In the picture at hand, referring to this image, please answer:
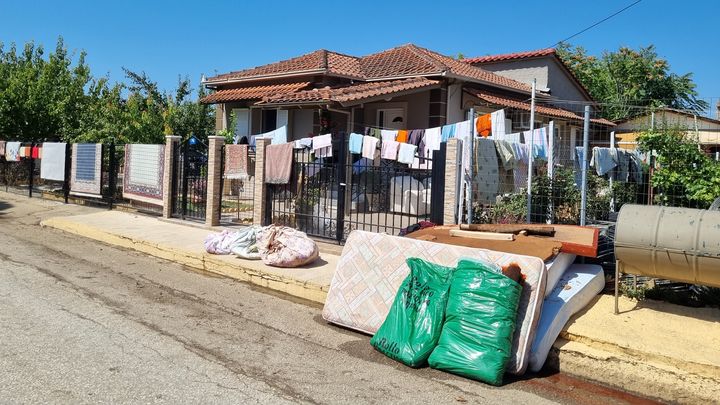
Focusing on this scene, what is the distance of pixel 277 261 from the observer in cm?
888

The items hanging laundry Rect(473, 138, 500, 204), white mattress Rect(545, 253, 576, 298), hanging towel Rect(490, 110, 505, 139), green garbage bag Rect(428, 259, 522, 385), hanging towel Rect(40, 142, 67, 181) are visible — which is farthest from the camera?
hanging towel Rect(40, 142, 67, 181)

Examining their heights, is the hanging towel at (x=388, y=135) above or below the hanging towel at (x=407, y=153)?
above

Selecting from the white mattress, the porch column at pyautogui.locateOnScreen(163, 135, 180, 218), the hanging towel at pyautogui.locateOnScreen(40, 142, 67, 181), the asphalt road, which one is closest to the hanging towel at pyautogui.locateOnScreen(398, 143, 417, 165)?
the asphalt road

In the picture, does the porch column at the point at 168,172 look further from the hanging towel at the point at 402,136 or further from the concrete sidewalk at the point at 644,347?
the concrete sidewalk at the point at 644,347

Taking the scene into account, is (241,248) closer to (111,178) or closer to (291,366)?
(291,366)

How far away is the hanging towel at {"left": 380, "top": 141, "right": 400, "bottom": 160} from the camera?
10.8m

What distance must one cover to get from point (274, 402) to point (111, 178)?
45.0 feet

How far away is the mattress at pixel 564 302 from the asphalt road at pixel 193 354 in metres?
0.26

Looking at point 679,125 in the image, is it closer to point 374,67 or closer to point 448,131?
point 448,131

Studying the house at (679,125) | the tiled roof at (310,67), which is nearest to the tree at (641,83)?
the house at (679,125)

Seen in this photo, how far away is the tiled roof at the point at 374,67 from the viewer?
1750cm

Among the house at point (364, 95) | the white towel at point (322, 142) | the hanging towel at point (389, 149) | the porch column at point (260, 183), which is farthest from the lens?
the house at point (364, 95)

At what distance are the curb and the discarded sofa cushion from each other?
35 centimetres

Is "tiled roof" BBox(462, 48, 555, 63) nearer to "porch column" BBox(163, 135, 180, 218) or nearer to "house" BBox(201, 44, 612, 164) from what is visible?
"house" BBox(201, 44, 612, 164)
